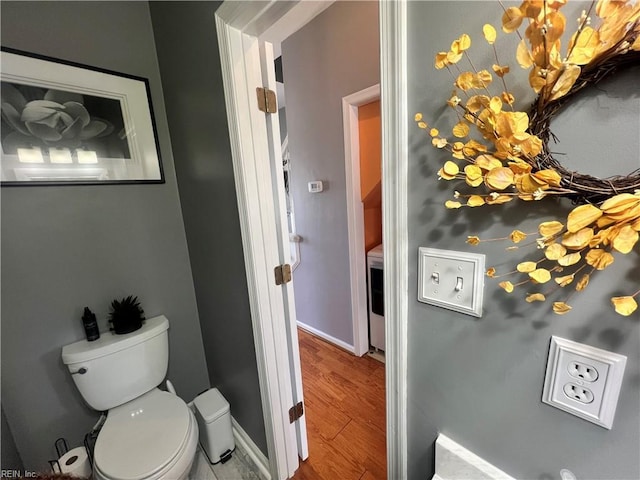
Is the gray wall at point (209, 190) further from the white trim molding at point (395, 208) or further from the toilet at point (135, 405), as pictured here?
the white trim molding at point (395, 208)

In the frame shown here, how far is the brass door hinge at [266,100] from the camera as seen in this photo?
102cm

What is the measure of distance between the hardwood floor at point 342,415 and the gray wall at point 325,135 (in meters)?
0.26

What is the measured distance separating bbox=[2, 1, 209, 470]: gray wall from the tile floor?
0.63 meters

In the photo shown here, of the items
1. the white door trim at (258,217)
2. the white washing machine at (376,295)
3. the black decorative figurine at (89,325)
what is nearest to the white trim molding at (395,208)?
the white door trim at (258,217)

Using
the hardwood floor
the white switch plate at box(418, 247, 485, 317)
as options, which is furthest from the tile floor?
the white switch plate at box(418, 247, 485, 317)

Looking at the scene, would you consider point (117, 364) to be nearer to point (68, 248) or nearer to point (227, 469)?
point (68, 248)

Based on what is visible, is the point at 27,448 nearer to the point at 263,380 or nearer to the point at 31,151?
the point at 263,380

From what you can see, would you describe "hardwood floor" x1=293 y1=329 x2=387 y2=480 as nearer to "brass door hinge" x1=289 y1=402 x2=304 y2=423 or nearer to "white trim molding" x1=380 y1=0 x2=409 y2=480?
"brass door hinge" x1=289 y1=402 x2=304 y2=423

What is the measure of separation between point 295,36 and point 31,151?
1.86 m

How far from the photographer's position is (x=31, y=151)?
114 cm

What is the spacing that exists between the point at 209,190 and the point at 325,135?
43.0 inches

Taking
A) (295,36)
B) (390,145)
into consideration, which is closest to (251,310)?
(390,145)

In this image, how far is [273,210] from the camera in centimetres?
112

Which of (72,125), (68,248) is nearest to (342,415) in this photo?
(68,248)
